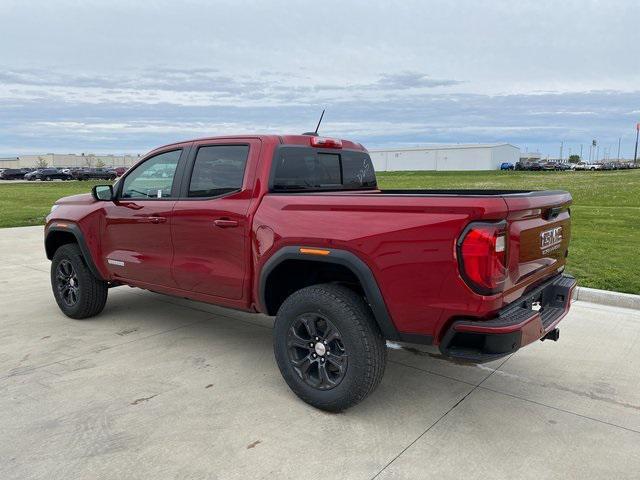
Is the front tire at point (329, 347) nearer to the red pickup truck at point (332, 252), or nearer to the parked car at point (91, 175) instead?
the red pickup truck at point (332, 252)

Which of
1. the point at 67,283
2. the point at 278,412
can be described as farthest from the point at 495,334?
the point at 67,283

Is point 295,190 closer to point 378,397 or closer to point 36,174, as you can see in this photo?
point 378,397

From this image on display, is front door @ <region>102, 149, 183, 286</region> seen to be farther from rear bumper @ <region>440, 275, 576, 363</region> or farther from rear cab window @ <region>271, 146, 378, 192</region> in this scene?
rear bumper @ <region>440, 275, 576, 363</region>

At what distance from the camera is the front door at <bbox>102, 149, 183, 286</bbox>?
4703 mm

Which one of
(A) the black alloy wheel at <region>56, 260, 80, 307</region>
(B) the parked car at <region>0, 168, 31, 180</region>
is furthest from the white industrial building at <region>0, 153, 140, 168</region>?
(A) the black alloy wheel at <region>56, 260, 80, 307</region>

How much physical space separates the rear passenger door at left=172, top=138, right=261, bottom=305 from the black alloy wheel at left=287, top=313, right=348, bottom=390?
64 cm

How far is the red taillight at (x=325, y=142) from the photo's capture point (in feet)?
14.5

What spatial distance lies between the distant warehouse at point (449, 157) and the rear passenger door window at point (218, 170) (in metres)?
92.1

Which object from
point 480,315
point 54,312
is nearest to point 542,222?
point 480,315

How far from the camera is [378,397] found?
3.88m

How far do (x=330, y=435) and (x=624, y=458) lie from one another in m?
1.71

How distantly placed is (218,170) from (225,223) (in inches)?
20.8

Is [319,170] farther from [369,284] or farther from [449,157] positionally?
[449,157]

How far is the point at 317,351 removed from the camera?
3.62 meters
